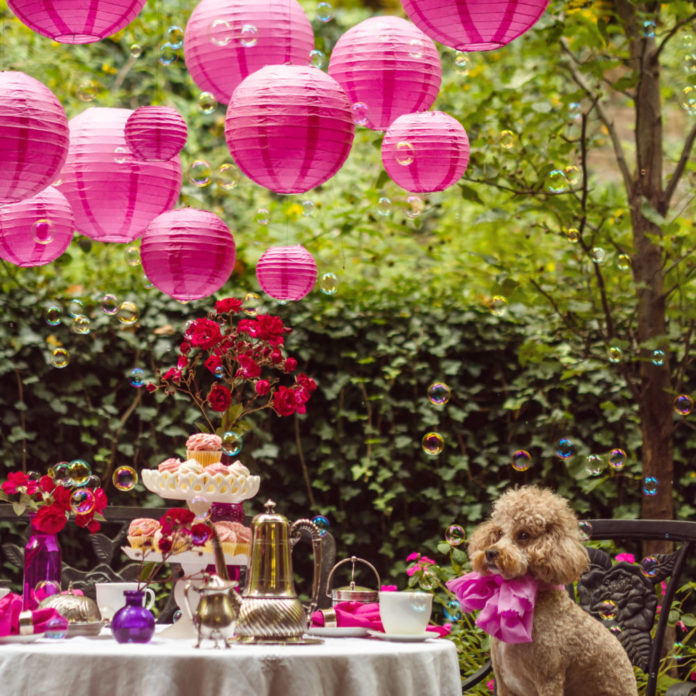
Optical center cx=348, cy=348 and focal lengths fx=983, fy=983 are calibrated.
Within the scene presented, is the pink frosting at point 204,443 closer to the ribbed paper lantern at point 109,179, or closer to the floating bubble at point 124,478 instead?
the floating bubble at point 124,478

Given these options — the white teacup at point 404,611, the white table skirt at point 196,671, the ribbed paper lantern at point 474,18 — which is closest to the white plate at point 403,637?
the white teacup at point 404,611

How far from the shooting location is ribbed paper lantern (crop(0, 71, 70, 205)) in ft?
7.27

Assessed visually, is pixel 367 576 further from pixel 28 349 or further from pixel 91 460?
pixel 28 349

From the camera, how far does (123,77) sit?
7.45 m

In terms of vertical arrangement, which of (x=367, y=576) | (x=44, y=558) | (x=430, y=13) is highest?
(x=430, y=13)

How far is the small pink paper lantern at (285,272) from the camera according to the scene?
3232mm

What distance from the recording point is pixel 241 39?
2576 millimetres

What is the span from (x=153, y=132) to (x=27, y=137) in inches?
16.5

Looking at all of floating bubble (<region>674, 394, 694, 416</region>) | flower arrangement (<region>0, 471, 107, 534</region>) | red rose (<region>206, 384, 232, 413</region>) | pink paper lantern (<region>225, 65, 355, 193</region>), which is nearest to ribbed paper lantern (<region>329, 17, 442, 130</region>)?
pink paper lantern (<region>225, 65, 355, 193</region>)

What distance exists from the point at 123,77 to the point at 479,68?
2883 millimetres

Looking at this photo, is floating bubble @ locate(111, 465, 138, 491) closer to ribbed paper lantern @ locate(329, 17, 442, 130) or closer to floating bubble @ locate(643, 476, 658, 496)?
ribbed paper lantern @ locate(329, 17, 442, 130)

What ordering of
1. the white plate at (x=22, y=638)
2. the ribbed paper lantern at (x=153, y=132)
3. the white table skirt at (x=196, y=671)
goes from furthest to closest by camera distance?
the ribbed paper lantern at (x=153, y=132), the white plate at (x=22, y=638), the white table skirt at (x=196, y=671)

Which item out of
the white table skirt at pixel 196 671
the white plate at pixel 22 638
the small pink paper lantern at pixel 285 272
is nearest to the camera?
the white table skirt at pixel 196 671

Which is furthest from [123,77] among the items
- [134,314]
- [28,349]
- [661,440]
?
[661,440]
